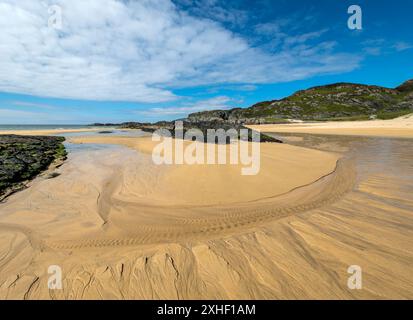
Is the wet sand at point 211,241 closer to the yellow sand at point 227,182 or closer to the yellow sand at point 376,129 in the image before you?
the yellow sand at point 227,182

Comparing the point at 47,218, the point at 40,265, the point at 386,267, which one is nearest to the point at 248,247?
the point at 386,267

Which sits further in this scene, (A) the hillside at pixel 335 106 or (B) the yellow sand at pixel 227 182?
(A) the hillside at pixel 335 106

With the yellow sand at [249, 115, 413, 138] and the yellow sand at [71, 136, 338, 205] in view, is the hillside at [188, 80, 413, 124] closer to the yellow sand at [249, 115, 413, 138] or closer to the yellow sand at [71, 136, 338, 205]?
the yellow sand at [249, 115, 413, 138]

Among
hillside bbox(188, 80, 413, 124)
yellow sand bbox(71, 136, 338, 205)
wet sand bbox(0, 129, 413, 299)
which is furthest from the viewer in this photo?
hillside bbox(188, 80, 413, 124)

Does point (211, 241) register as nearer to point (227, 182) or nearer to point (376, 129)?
point (227, 182)

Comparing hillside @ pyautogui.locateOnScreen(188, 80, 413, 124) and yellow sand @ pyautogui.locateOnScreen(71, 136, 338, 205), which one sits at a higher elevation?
hillside @ pyautogui.locateOnScreen(188, 80, 413, 124)

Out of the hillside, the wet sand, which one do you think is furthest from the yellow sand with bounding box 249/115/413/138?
the hillside

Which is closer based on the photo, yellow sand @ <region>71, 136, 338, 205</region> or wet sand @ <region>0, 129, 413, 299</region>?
wet sand @ <region>0, 129, 413, 299</region>

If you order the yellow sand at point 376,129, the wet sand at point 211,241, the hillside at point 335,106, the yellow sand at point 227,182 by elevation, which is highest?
the hillside at point 335,106

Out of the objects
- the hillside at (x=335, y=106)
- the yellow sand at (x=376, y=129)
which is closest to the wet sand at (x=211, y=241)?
the yellow sand at (x=376, y=129)
